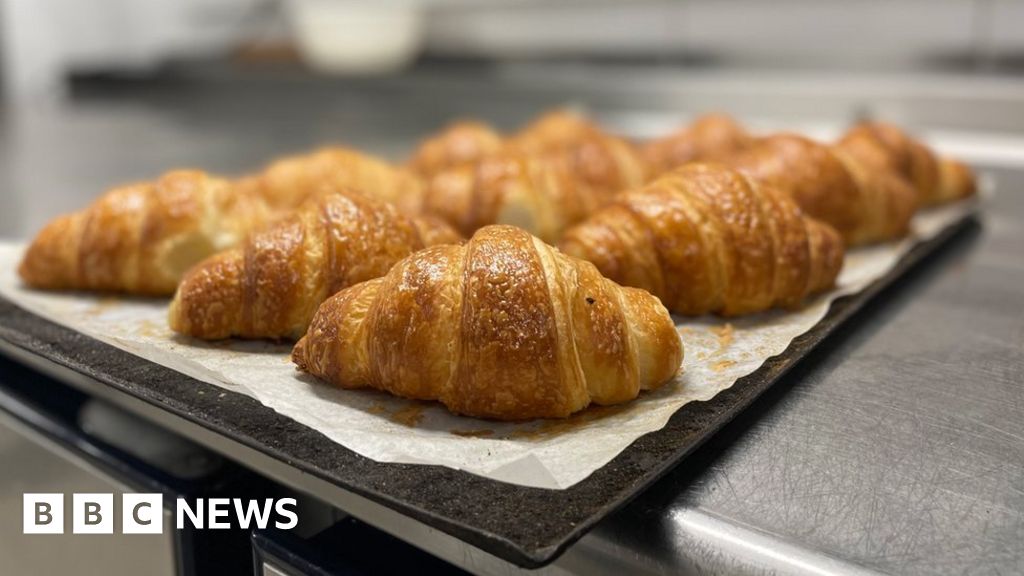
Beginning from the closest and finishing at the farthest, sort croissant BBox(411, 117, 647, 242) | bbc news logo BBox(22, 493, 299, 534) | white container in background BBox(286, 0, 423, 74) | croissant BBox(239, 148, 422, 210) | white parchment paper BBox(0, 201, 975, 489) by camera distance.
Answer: white parchment paper BBox(0, 201, 975, 489) → bbc news logo BBox(22, 493, 299, 534) → croissant BBox(411, 117, 647, 242) → croissant BBox(239, 148, 422, 210) → white container in background BBox(286, 0, 423, 74)

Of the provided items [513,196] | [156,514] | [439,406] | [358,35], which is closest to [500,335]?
[439,406]

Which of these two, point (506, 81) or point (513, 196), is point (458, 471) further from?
point (506, 81)

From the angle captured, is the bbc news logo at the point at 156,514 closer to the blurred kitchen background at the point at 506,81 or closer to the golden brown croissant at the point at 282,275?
the golden brown croissant at the point at 282,275

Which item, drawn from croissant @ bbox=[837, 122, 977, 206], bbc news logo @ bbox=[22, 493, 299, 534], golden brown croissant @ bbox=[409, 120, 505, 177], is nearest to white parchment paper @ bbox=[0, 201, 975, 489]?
bbc news logo @ bbox=[22, 493, 299, 534]

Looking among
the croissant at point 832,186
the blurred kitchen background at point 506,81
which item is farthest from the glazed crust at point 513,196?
the blurred kitchen background at point 506,81

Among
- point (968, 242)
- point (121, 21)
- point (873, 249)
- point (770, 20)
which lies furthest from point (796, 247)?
point (121, 21)

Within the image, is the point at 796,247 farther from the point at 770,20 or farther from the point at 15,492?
the point at 770,20

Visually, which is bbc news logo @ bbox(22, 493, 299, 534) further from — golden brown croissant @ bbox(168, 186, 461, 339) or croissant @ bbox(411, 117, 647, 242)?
croissant @ bbox(411, 117, 647, 242)
